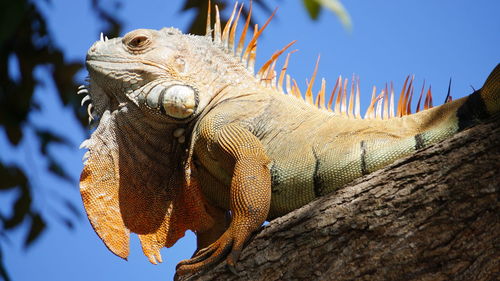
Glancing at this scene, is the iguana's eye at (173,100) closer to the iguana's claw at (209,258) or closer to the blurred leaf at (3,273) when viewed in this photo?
the iguana's claw at (209,258)

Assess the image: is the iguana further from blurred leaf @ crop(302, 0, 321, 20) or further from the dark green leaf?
blurred leaf @ crop(302, 0, 321, 20)

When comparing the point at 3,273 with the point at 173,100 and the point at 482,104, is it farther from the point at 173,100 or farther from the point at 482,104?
the point at 173,100

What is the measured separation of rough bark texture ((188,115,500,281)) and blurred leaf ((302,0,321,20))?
5.69ft

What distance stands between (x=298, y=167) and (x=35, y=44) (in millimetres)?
2405

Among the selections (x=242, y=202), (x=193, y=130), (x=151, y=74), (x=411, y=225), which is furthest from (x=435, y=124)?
(x=151, y=74)

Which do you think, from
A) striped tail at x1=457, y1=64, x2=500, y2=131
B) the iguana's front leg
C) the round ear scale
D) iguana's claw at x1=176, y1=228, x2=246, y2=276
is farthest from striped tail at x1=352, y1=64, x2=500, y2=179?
the round ear scale

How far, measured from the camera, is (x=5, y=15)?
625mm

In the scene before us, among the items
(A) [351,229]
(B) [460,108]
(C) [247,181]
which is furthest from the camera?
(C) [247,181]

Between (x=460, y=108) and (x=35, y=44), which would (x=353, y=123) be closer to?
(x=460, y=108)

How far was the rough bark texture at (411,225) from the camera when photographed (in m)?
2.19

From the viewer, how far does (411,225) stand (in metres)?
2.30

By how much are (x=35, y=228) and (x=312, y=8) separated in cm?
53

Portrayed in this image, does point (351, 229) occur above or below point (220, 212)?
above

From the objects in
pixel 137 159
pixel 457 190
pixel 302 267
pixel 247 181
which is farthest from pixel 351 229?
pixel 137 159
